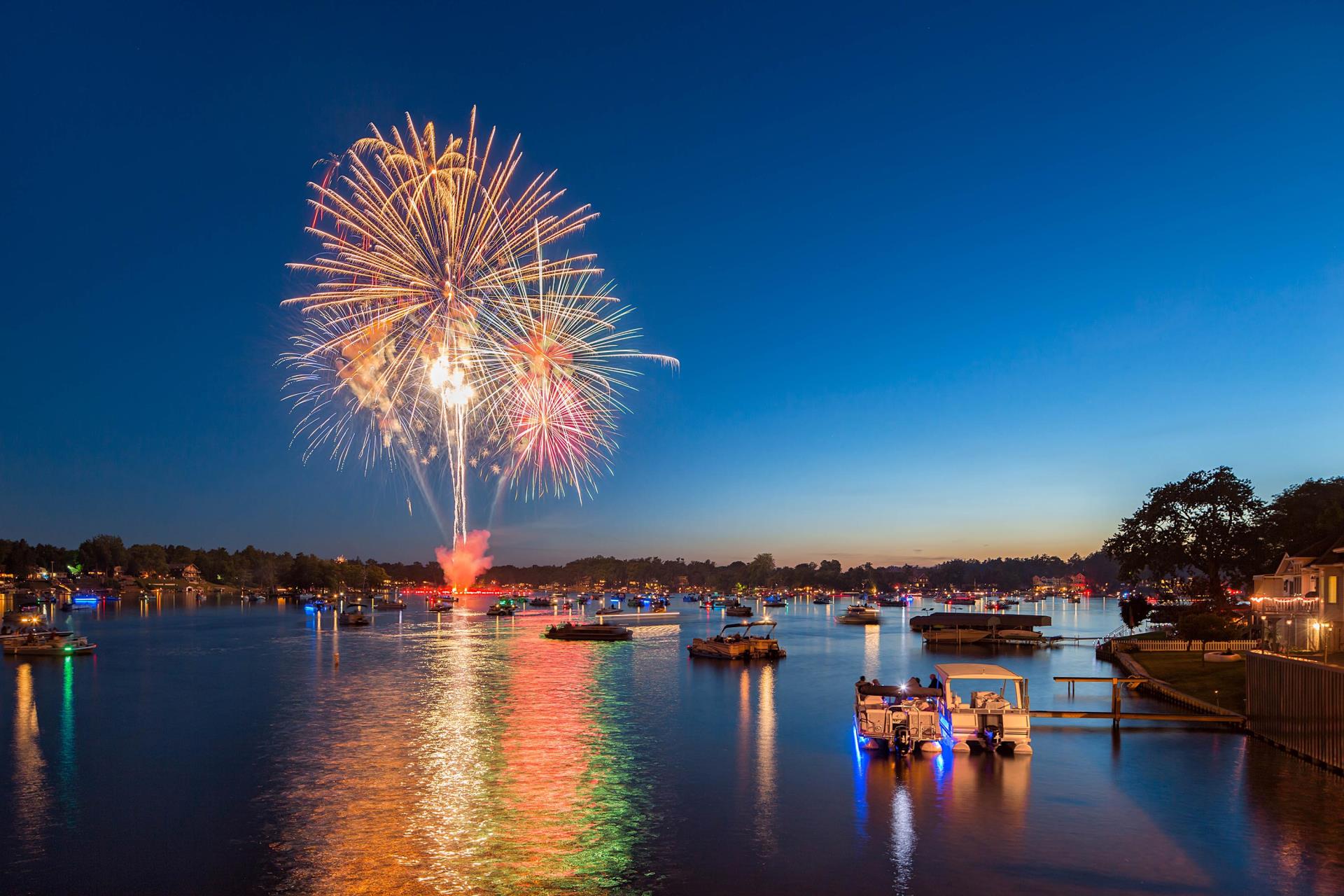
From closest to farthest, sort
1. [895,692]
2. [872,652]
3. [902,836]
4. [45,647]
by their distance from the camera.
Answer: [902,836]
[895,692]
[45,647]
[872,652]

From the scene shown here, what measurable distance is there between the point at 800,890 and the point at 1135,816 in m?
11.8

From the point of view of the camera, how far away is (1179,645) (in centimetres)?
6625

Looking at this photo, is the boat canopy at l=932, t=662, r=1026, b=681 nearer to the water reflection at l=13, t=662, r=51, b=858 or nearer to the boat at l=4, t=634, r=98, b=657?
the water reflection at l=13, t=662, r=51, b=858

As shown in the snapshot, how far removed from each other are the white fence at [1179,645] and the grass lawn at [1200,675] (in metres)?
0.59

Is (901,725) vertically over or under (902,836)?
over

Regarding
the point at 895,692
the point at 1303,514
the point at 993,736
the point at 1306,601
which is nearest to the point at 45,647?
the point at 895,692

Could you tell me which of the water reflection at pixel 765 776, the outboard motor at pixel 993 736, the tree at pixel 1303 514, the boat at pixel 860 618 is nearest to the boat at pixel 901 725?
the outboard motor at pixel 993 736

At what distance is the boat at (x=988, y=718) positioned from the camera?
33.4 m

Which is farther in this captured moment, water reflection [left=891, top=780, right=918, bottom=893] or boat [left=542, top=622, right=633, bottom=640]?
boat [left=542, top=622, right=633, bottom=640]

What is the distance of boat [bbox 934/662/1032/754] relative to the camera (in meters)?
33.4

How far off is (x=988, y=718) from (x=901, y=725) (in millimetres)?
3246

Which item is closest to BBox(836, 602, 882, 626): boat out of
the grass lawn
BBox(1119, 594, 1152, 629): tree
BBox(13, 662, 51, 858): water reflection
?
BBox(1119, 594, 1152, 629): tree

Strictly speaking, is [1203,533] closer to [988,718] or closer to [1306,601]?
[1306,601]

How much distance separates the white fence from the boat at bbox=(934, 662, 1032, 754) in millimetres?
29052
